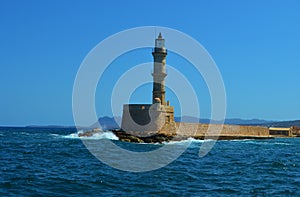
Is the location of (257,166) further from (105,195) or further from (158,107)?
(158,107)

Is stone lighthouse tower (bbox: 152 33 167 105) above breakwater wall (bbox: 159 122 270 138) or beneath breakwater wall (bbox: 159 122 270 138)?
above

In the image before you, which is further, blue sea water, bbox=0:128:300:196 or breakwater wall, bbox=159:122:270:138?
breakwater wall, bbox=159:122:270:138

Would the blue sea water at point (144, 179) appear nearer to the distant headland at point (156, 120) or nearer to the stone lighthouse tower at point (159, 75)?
the distant headland at point (156, 120)

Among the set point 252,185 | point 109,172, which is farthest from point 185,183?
point 109,172

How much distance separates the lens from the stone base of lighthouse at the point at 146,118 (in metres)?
39.2

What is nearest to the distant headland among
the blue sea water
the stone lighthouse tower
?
the stone lighthouse tower

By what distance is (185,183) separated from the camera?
15070mm

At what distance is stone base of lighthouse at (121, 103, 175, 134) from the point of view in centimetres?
3916

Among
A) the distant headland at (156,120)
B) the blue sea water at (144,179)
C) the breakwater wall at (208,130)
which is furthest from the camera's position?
the breakwater wall at (208,130)

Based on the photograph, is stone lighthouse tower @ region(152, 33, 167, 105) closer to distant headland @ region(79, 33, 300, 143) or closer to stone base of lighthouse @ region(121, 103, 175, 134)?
distant headland @ region(79, 33, 300, 143)

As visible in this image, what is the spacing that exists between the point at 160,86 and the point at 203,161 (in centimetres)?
1864

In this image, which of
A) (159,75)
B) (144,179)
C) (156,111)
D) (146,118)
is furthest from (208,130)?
(144,179)

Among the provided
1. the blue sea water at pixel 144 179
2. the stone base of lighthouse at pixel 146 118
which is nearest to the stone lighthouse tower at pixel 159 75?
the stone base of lighthouse at pixel 146 118

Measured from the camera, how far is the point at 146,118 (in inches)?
1542
